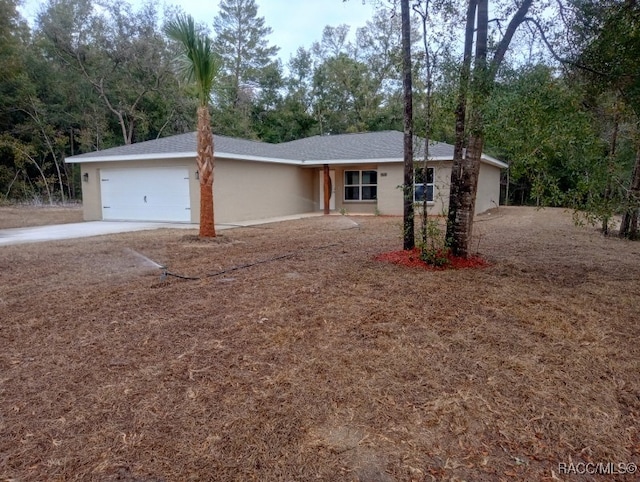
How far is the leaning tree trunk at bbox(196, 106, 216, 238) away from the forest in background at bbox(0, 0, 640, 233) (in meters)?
0.73

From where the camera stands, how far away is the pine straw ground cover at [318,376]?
225 centimetres

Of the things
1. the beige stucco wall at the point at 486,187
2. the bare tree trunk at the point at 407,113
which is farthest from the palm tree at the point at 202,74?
the beige stucco wall at the point at 486,187

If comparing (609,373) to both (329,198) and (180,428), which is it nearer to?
(180,428)

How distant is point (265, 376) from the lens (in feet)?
9.98

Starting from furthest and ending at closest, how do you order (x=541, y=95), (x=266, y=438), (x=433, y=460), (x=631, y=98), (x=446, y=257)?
(x=446, y=257), (x=631, y=98), (x=541, y=95), (x=266, y=438), (x=433, y=460)

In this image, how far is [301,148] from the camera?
19688 millimetres

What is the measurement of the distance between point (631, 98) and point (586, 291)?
2.44 m

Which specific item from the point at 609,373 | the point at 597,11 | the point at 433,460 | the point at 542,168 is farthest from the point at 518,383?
the point at 597,11

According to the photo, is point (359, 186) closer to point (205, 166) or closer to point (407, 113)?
point (205, 166)

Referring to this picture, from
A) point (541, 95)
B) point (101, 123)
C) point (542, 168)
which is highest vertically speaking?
point (101, 123)

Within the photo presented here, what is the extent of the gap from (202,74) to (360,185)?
10.2 m

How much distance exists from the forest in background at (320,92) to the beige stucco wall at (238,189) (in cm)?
281

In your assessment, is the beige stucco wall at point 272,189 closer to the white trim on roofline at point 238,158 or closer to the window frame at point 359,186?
the window frame at point 359,186

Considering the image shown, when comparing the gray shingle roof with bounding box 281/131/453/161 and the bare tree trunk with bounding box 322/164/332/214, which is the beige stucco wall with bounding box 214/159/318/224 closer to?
the gray shingle roof with bounding box 281/131/453/161
